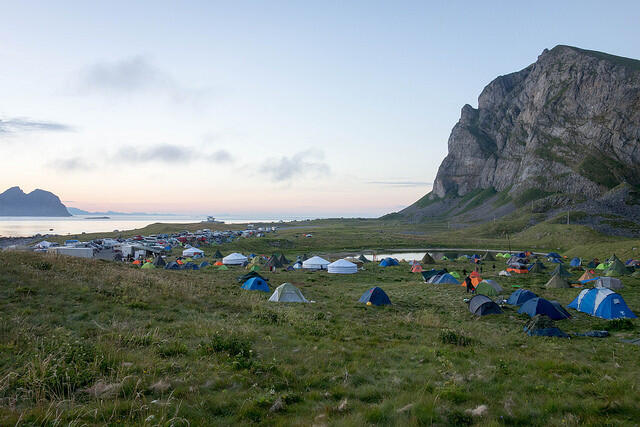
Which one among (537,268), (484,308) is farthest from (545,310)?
(537,268)

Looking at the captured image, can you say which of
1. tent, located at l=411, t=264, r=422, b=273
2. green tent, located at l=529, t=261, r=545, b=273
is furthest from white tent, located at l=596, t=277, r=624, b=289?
tent, located at l=411, t=264, r=422, b=273

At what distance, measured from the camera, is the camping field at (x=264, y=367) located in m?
6.32

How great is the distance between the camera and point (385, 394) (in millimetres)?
7520

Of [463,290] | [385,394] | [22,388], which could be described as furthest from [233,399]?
[463,290]

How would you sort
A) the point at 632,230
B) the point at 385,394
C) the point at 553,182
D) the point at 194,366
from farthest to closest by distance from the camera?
the point at 553,182
the point at 632,230
the point at 194,366
the point at 385,394

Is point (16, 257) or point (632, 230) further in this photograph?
point (632, 230)

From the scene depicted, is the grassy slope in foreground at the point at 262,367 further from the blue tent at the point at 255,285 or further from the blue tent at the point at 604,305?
the blue tent at the point at 255,285

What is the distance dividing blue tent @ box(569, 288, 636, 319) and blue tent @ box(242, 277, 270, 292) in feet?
70.8

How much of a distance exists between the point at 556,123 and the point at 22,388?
22667 cm

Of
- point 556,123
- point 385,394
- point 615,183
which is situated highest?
point 556,123

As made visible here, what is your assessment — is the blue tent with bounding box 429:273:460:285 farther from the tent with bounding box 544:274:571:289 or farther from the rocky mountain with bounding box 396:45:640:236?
the rocky mountain with bounding box 396:45:640:236

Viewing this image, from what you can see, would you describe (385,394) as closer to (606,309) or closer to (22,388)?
(22,388)

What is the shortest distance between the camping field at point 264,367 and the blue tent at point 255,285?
10476mm

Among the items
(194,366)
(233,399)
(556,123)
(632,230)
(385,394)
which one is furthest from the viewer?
(556,123)
